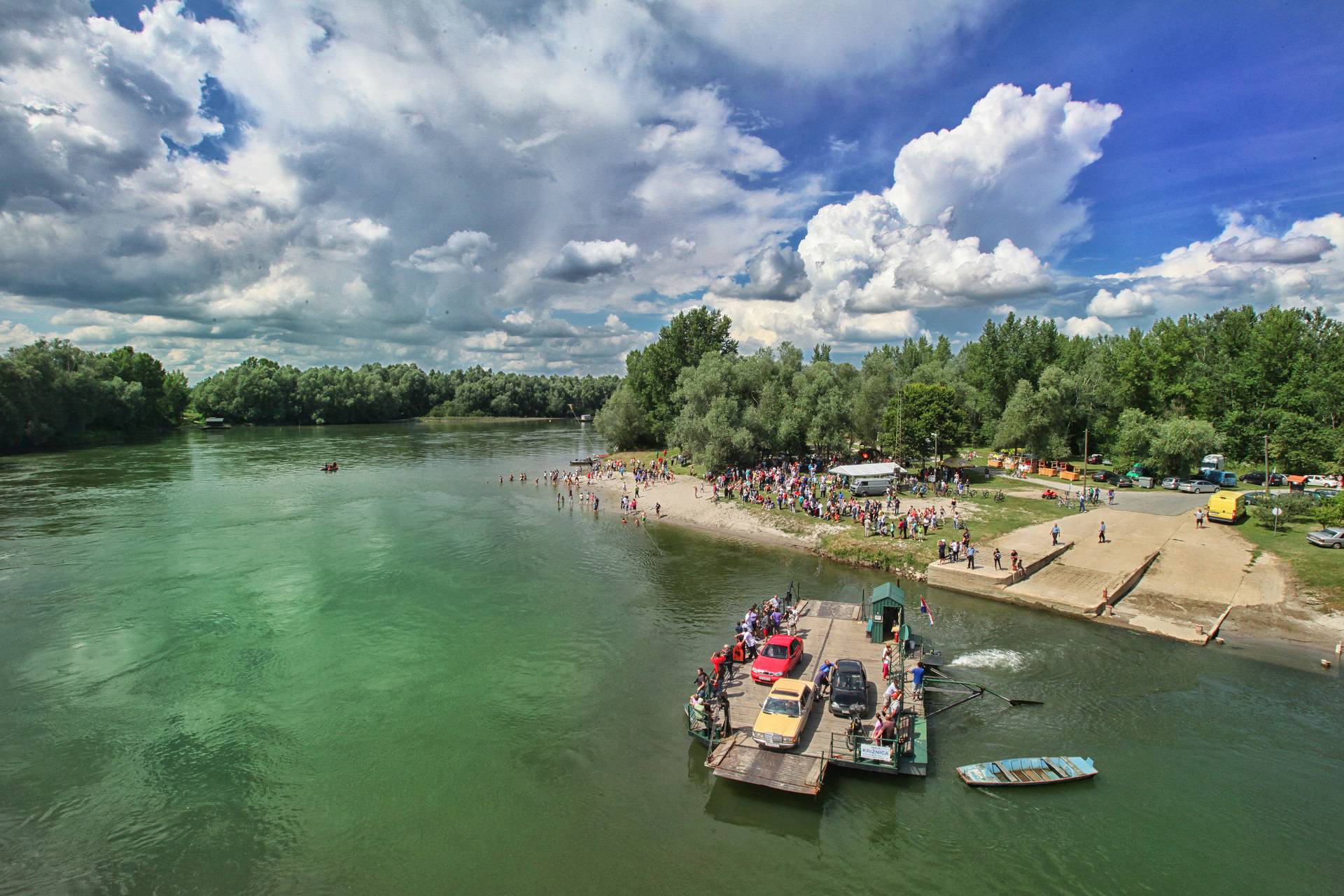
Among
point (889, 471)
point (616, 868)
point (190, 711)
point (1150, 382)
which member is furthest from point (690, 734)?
point (1150, 382)

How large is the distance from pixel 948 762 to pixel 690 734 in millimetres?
8215

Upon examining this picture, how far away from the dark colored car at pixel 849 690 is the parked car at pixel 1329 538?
34.1 m

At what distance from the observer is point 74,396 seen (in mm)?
110312

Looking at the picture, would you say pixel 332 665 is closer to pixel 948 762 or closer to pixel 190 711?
pixel 190 711

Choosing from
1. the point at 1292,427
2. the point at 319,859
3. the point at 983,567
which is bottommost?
the point at 319,859

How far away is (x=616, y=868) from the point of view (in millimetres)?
16016

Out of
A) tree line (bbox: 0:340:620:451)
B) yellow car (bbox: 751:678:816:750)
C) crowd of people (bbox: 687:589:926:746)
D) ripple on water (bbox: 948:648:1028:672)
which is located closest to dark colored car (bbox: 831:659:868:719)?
crowd of people (bbox: 687:589:926:746)

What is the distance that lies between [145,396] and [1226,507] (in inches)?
6897

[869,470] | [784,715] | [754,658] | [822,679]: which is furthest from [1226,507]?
Result: [784,715]

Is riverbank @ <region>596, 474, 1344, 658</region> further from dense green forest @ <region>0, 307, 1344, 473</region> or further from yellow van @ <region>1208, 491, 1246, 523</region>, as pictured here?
dense green forest @ <region>0, 307, 1344, 473</region>

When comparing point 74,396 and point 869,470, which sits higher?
point 74,396

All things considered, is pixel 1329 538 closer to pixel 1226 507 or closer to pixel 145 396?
pixel 1226 507

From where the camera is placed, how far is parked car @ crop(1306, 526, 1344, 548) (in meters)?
36.3

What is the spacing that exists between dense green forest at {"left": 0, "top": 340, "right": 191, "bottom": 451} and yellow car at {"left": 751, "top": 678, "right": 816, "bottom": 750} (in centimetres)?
12619
